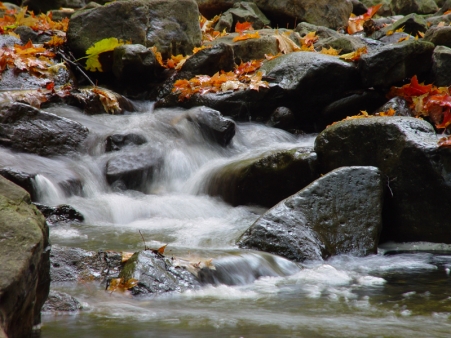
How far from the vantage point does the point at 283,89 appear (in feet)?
25.8

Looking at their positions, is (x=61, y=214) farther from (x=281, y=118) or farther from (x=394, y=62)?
(x=394, y=62)

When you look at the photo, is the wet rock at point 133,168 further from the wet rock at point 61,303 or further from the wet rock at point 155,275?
the wet rock at point 61,303

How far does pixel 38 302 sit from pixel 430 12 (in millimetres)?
16370

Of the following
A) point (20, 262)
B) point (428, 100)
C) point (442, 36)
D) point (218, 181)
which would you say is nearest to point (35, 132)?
point (218, 181)

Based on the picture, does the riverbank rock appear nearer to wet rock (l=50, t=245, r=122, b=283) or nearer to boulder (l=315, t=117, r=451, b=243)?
wet rock (l=50, t=245, r=122, b=283)

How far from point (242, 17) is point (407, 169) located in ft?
28.6

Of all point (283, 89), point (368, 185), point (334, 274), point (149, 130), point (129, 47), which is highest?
point (129, 47)

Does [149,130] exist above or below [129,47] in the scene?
below

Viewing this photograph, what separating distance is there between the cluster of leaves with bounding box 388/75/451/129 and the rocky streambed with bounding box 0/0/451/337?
0.09ft

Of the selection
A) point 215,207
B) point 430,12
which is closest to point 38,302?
point 215,207

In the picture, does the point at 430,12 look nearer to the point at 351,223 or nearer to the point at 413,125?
the point at 413,125

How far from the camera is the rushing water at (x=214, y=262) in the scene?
2.61 metres

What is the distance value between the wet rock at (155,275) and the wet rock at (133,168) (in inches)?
114

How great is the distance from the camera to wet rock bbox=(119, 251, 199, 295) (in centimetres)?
323
